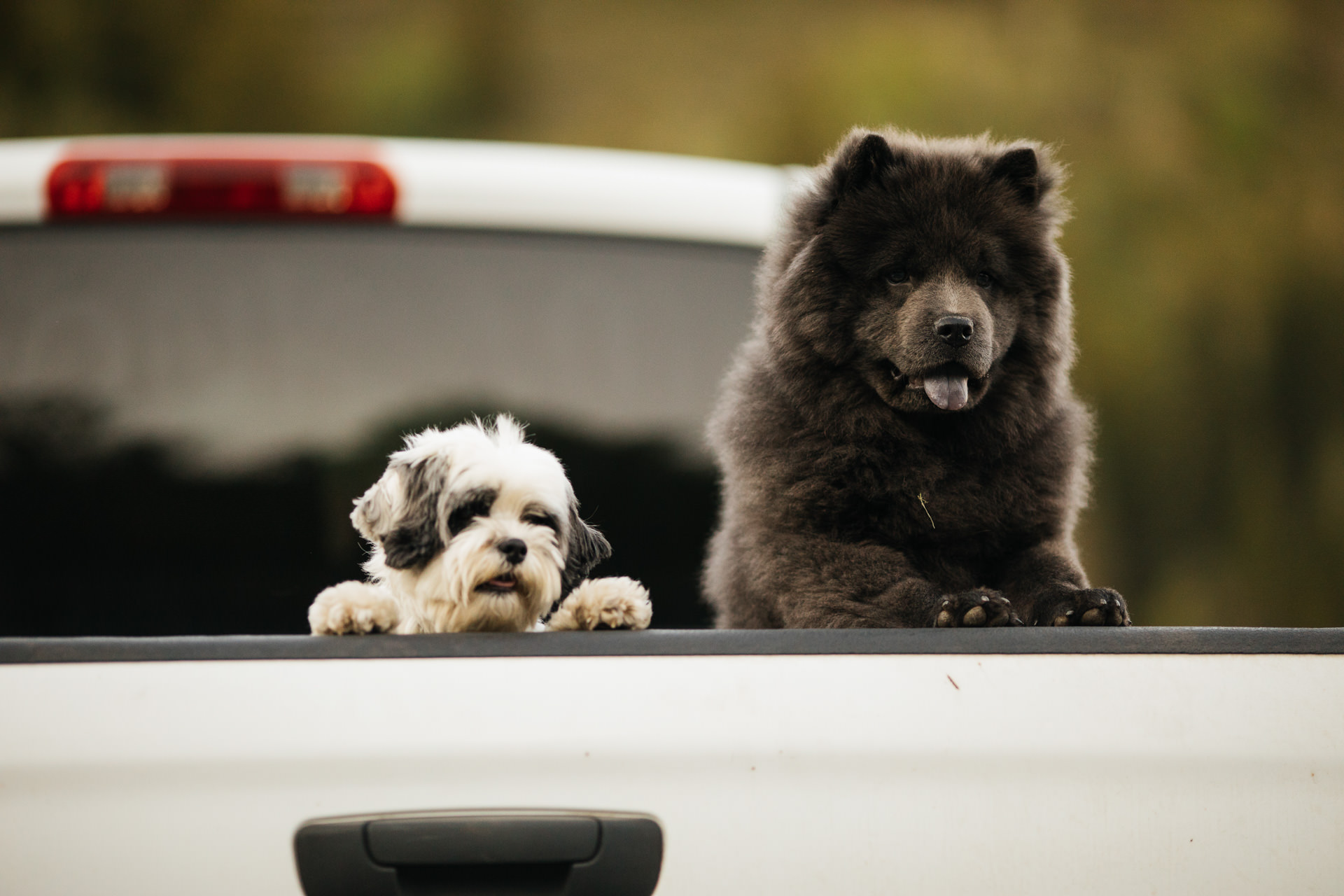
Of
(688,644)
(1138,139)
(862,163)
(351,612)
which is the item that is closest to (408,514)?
(351,612)

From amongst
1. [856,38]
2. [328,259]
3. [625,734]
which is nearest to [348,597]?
[625,734]

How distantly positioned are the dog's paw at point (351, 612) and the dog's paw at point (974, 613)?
112 centimetres

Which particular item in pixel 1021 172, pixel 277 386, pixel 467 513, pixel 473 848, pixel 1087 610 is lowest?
pixel 473 848

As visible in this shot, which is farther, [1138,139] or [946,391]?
[1138,139]

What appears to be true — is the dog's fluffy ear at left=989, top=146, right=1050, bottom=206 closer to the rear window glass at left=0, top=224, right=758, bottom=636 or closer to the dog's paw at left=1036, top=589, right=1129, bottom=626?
the rear window glass at left=0, top=224, right=758, bottom=636

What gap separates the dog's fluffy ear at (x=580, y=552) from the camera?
266 centimetres

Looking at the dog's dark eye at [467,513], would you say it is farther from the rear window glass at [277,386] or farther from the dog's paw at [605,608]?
the rear window glass at [277,386]

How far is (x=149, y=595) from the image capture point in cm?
317

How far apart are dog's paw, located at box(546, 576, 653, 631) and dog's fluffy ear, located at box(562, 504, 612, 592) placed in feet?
0.23

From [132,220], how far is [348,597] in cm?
129

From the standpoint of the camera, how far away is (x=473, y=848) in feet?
6.42

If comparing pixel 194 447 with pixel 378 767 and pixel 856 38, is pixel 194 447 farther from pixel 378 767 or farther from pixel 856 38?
pixel 856 38

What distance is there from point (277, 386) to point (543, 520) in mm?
1083

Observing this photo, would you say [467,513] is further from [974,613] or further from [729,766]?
[974,613]
